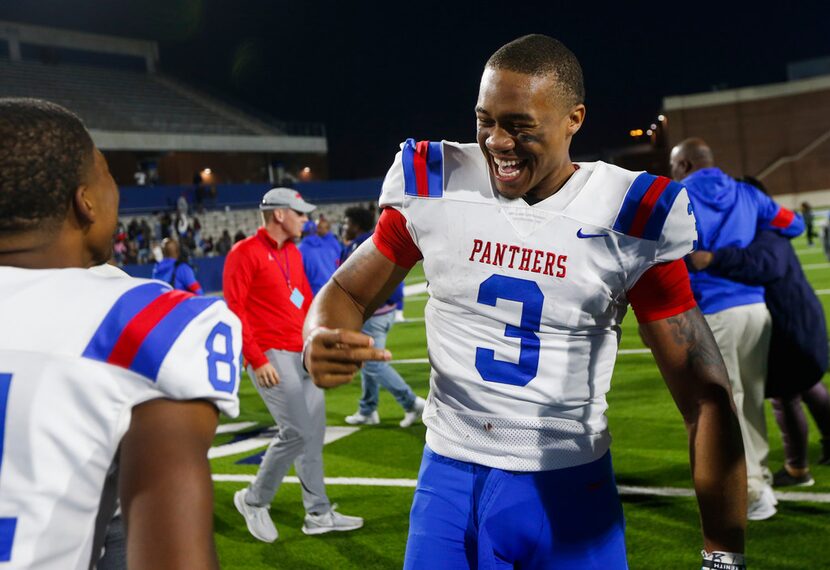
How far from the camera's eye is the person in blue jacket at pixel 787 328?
4438mm

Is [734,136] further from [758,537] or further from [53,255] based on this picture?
[53,255]

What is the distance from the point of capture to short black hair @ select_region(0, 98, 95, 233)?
1.29 meters

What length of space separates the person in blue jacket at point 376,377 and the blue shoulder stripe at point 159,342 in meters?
5.48

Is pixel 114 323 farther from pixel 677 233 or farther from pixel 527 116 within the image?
pixel 677 233

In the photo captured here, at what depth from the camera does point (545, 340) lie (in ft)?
7.45

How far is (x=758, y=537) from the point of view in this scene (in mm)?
4289

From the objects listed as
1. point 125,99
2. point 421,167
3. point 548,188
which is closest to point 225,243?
point 125,99

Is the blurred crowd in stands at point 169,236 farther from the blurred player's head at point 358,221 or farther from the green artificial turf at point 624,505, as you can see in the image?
the green artificial turf at point 624,505

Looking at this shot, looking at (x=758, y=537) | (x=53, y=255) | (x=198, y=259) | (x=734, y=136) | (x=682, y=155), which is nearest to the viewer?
(x=53, y=255)

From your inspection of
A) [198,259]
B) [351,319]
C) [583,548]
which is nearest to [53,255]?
[351,319]

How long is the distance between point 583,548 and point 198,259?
22.1 meters

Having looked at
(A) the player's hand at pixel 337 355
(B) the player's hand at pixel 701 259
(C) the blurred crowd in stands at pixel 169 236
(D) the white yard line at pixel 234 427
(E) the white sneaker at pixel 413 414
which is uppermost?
(A) the player's hand at pixel 337 355

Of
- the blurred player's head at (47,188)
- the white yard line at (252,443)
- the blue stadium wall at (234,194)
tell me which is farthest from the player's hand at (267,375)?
the blue stadium wall at (234,194)

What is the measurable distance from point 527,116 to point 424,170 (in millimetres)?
335
